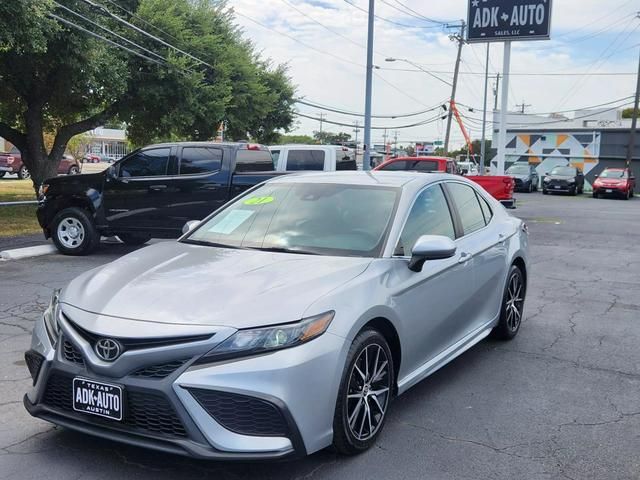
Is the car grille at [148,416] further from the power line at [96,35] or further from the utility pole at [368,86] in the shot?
the utility pole at [368,86]

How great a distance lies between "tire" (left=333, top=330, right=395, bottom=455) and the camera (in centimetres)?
346

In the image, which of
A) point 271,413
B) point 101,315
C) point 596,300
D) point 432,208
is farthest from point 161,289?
point 596,300

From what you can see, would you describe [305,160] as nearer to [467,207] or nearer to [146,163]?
[146,163]

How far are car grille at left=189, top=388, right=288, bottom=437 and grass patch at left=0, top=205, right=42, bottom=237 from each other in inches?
436

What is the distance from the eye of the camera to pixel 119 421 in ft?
10.4

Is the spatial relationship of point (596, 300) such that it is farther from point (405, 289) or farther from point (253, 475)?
point (253, 475)

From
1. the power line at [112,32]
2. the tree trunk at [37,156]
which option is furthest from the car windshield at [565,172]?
the tree trunk at [37,156]

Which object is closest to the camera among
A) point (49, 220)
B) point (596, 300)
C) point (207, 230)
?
point (207, 230)

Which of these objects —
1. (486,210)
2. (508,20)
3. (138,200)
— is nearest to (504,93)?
(508,20)

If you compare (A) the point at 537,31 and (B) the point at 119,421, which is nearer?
(B) the point at 119,421

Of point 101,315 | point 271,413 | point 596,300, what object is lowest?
point 596,300

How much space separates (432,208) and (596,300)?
13.9 ft

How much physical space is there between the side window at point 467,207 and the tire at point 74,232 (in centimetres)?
704

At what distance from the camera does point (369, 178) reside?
5.08 m
